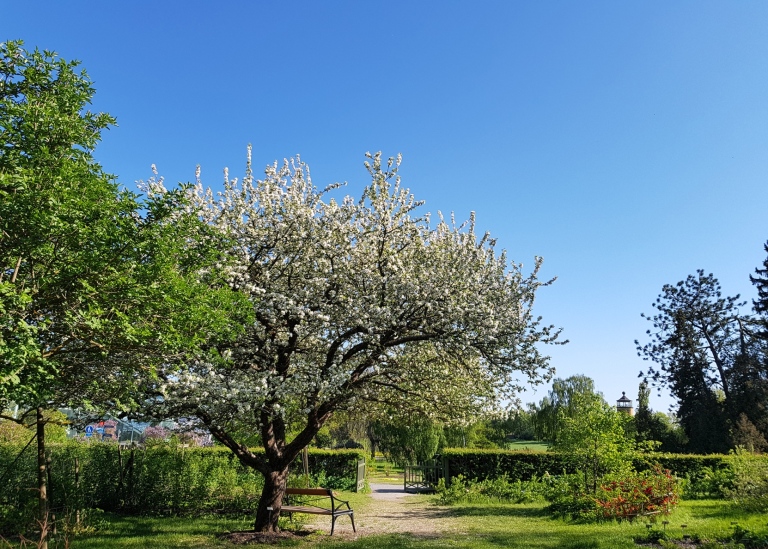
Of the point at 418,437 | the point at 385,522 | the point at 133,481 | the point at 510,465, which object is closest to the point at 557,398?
the point at 418,437

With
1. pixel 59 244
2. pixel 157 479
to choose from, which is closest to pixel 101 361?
pixel 59 244

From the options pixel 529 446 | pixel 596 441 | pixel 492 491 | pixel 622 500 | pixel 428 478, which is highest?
pixel 596 441

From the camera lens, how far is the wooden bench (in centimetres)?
1155

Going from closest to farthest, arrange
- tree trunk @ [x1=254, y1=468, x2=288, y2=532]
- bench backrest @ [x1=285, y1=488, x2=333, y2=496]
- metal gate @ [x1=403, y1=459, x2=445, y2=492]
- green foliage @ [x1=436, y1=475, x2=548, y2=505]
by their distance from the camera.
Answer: tree trunk @ [x1=254, y1=468, x2=288, y2=532], bench backrest @ [x1=285, y1=488, x2=333, y2=496], green foliage @ [x1=436, y1=475, x2=548, y2=505], metal gate @ [x1=403, y1=459, x2=445, y2=492]

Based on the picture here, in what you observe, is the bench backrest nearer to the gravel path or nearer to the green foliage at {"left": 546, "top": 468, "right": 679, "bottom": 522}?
the gravel path

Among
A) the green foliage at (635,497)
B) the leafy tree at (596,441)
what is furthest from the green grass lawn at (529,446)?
the green foliage at (635,497)

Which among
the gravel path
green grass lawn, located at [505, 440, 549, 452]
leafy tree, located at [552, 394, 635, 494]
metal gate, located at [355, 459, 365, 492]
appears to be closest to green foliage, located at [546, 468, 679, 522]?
leafy tree, located at [552, 394, 635, 494]

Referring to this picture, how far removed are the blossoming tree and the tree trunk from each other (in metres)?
0.02

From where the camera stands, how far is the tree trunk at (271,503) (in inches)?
438

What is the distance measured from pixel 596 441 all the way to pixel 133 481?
12769 mm

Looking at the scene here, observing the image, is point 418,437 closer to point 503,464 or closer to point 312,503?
point 503,464

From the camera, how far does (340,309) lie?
1069cm

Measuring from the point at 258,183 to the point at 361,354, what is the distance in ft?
14.9

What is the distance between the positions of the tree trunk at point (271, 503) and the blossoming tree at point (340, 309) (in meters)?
0.02
